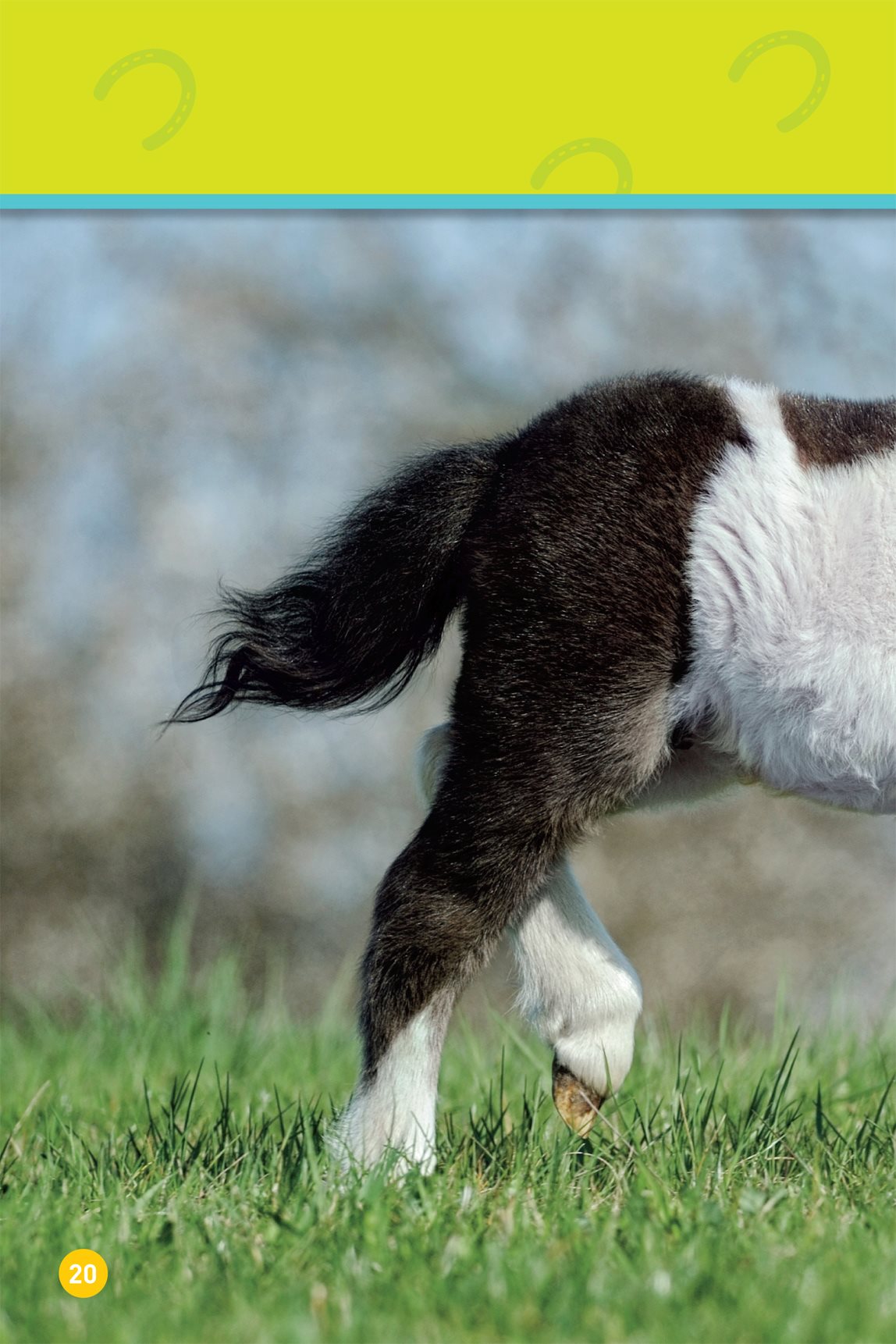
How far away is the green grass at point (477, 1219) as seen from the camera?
2.13m

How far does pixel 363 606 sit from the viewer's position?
352 cm

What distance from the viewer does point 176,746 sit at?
6.84 metres

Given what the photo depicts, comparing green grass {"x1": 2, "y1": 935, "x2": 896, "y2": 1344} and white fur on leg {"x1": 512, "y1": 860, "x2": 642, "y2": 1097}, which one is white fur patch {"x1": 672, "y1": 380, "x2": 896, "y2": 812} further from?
green grass {"x1": 2, "y1": 935, "x2": 896, "y2": 1344}

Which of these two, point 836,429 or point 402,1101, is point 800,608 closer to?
point 836,429

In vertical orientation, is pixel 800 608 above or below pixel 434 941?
above

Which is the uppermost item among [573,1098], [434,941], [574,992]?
[434,941]

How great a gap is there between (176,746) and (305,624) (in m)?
3.37

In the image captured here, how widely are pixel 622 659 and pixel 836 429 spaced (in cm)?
70


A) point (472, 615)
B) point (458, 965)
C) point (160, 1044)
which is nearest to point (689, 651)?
point (472, 615)

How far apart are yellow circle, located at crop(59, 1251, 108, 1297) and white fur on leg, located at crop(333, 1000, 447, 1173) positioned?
79 centimetres

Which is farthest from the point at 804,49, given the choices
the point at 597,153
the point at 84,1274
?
the point at 84,1274

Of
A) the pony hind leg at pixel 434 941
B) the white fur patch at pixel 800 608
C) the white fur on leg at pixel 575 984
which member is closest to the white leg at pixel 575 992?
the white fur on leg at pixel 575 984

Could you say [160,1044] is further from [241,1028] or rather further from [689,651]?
[689,651]

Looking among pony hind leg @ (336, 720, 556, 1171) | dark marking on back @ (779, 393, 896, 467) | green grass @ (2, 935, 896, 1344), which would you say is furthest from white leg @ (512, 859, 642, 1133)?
dark marking on back @ (779, 393, 896, 467)
